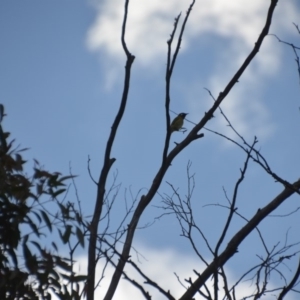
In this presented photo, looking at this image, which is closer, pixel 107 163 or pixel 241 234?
pixel 241 234

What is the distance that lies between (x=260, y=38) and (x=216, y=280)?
158 centimetres

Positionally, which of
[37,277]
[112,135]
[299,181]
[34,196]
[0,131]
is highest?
[112,135]

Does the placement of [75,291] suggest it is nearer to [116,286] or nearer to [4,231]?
[4,231]

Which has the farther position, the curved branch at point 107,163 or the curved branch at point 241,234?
the curved branch at point 107,163

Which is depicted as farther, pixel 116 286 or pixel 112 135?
pixel 112 135

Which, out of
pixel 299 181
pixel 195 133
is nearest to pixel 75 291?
pixel 299 181

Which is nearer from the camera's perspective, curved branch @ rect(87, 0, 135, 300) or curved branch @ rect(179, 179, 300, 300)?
curved branch @ rect(179, 179, 300, 300)

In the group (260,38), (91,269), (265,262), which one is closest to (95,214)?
(91,269)

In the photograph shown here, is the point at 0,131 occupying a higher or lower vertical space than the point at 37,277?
higher

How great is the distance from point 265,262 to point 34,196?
1110 mm

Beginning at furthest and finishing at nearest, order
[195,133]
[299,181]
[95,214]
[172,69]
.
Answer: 1. [195,133]
2. [95,214]
3. [172,69]
4. [299,181]

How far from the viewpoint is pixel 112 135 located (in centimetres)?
415

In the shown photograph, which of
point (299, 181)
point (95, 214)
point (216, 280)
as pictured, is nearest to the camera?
point (216, 280)

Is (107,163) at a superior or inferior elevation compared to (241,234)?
superior
